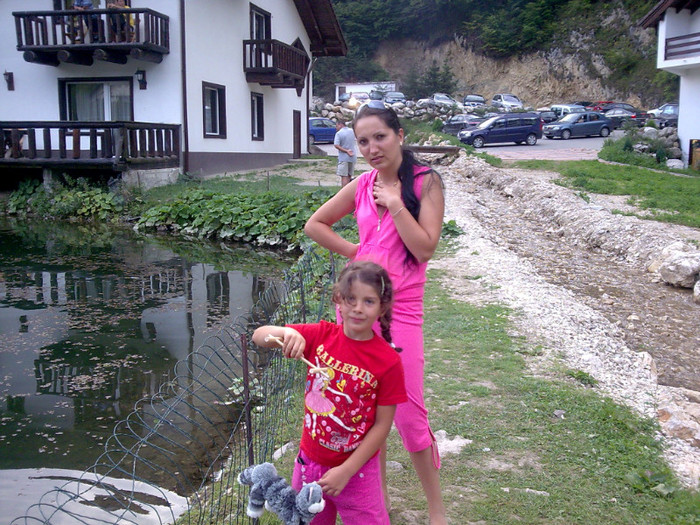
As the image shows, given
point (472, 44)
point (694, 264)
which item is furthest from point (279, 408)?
point (472, 44)

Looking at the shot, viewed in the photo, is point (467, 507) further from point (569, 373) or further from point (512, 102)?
point (512, 102)

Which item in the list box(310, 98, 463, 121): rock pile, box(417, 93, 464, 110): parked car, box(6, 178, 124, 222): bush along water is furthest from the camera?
box(417, 93, 464, 110): parked car

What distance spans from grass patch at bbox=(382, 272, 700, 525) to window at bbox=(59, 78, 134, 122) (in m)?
16.1

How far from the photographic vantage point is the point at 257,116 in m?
23.8

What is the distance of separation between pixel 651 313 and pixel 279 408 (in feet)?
15.6

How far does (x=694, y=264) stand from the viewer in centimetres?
830

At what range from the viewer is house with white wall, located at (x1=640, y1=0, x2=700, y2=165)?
2298 centimetres

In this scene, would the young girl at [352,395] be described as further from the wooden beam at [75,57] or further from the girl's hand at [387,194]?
the wooden beam at [75,57]

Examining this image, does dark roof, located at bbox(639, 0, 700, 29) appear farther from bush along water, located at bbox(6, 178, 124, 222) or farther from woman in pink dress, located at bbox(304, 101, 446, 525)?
woman in pink dress, located at bbox(304, 101, 446, 525)

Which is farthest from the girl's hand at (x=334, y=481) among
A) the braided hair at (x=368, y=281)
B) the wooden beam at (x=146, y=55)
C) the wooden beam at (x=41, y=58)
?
the wooden beam at (x=41, y=58)

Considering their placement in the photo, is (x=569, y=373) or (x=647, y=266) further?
(x=647, y=266)

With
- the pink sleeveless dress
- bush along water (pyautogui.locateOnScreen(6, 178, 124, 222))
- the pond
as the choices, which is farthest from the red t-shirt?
bush along water (pyautogui.locateOnScreen(6, 178, 124, 222))

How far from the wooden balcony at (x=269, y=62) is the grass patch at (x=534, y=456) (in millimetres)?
18336

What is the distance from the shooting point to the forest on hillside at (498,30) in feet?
171
